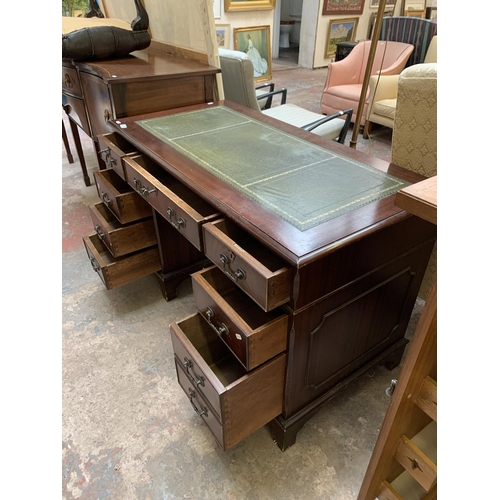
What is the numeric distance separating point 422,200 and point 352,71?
374cm

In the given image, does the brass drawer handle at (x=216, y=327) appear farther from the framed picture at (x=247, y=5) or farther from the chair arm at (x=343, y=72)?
the framed picture at (x=247, y=5)

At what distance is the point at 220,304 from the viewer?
91 cm

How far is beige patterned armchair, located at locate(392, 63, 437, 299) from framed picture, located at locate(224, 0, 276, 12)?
Result: 13.9 ft

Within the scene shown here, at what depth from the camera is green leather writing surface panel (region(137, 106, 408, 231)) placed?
3.07ft

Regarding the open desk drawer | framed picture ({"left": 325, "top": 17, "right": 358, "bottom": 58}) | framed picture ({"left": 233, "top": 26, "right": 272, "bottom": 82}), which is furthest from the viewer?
framed picture ({"left": 325, "top": 17, "right": 358, "bottom": 58})

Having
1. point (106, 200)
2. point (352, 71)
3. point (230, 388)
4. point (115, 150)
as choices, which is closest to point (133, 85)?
point (115, 150)

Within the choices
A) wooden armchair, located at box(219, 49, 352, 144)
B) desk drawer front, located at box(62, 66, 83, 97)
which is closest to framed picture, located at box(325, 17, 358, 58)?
wooden armchair, located at box(219, 49, 352, 144)

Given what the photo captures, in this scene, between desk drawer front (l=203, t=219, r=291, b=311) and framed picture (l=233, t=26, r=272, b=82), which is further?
framed picture (l=233, t=26, r=272, b=82)

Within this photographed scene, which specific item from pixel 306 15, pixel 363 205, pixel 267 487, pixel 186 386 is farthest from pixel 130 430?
pixel 306 15

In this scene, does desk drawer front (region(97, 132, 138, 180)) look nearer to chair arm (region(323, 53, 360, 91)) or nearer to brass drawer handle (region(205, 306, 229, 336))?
brass drawer handle (region(205, 306, 229, 336))

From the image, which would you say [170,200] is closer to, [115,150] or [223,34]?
[115,150]

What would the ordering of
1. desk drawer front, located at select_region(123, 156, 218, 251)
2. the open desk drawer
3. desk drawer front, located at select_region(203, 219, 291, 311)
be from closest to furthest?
desk drawer front, located at select_region(203, 219, 291, 311), the open desk drawer, desk drawer front, located at select_region(123, 156, 218, 251)

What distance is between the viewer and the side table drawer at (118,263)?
5.04 ft

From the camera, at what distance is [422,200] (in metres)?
0.58
